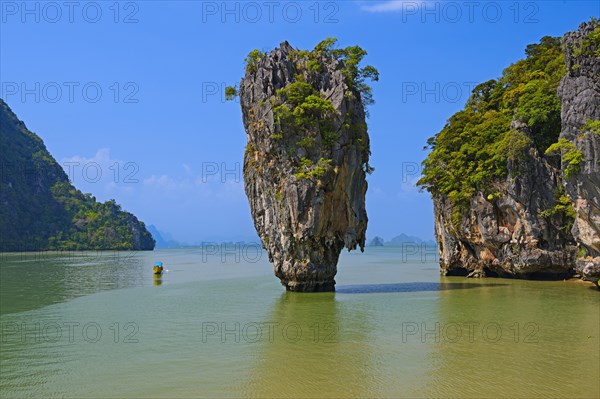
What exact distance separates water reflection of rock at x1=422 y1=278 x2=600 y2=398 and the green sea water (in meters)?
0.04

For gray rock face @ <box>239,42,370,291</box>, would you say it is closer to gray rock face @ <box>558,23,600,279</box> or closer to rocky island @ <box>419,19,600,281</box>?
rocky island @ <box>419,19,600,281</box>

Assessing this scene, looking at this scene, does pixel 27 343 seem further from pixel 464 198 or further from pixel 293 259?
pixel 464 198

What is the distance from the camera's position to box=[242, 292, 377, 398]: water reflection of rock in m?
11.3

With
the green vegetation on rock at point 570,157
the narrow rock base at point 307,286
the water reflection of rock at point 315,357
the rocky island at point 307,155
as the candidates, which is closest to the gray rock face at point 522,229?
the green vegetation on rock at point 570,157

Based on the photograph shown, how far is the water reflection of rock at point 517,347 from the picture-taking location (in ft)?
36.4

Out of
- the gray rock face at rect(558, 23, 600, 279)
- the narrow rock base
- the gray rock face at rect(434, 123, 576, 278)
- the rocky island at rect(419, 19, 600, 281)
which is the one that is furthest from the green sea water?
the rocky island at rect(419, 19, 600, 281)

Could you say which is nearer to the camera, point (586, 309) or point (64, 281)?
point (586, 309)

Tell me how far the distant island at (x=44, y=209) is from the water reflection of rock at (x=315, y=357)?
105823 mm

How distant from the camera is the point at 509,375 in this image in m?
11.9

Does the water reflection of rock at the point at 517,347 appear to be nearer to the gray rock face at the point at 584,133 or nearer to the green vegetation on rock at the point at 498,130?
the gray rock face at the point at 584,133

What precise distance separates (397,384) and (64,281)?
34.8 metres

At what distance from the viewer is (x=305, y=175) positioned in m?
26.6

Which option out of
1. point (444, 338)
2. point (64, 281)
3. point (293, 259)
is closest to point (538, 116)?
point (293, 259)

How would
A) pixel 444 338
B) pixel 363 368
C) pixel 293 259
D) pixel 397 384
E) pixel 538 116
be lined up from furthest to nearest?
pixel 538 116 < pixel 293 259 < pixel 444 338 < pixel 363 368 < pixel 397 384
